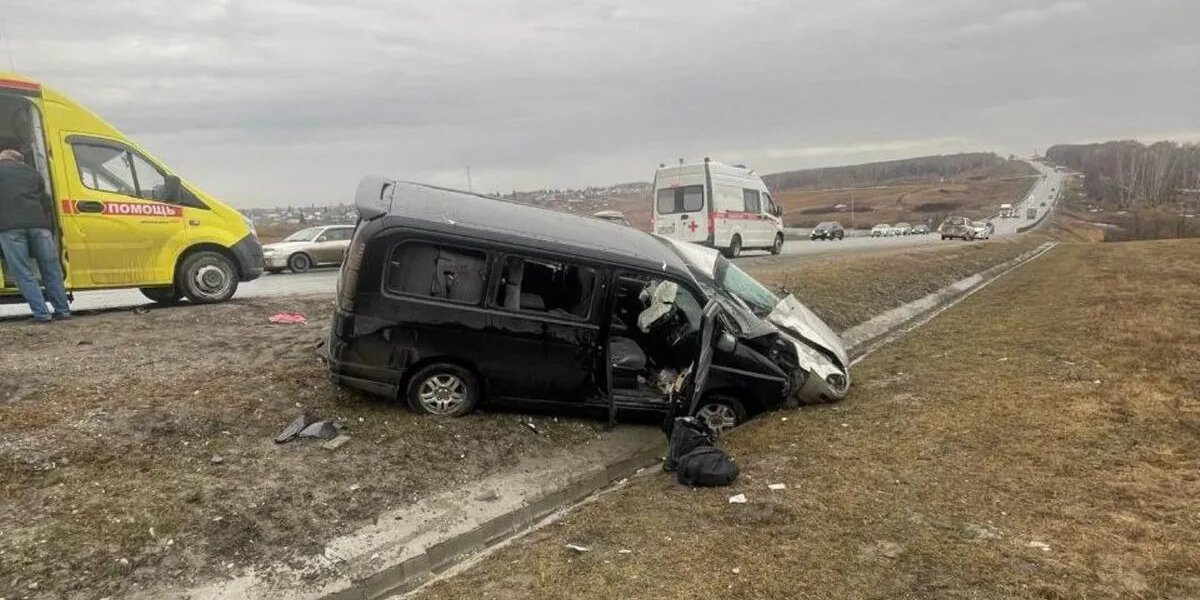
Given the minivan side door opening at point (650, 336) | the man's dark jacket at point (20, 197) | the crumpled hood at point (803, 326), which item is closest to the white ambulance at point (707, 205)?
the crumpled hood at point (803, 326)

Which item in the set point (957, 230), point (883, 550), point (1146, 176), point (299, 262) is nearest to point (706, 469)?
point (883, 550)

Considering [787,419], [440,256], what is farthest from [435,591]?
[787,419]

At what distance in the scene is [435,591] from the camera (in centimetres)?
405

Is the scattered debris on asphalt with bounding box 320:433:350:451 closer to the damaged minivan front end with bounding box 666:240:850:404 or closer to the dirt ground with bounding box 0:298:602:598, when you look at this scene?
the dirt ground with bounding box 0:298:602:598

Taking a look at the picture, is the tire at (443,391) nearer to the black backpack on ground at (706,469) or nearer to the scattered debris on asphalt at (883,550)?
the black backpack on ground at (706,469)

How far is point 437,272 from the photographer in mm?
6090

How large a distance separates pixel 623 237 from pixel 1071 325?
750cm

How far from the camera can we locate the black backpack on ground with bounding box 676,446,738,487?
17.1 feet

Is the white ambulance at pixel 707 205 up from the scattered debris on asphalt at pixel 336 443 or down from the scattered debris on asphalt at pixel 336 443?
up

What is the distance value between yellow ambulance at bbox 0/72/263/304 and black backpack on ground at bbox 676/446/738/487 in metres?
7.51

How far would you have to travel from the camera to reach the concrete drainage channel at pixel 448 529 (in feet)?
13.6

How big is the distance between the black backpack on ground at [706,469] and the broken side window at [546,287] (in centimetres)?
163

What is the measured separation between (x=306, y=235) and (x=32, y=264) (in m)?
13.6

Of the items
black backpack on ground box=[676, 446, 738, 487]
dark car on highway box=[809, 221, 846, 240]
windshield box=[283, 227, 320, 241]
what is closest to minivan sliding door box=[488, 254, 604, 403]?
black backpack on ground box=[676, 446, 738, 487]
